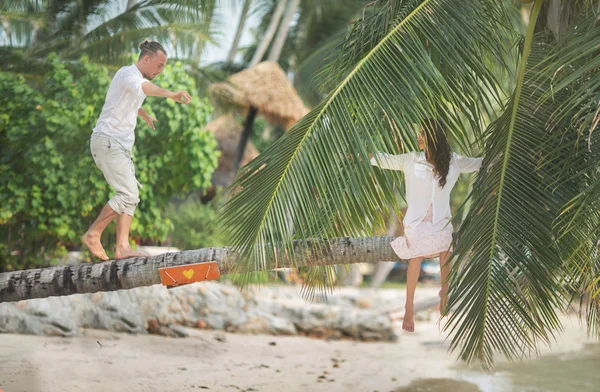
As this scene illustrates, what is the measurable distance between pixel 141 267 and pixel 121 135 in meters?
0.89

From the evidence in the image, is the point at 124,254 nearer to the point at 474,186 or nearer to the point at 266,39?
the point at 474,186

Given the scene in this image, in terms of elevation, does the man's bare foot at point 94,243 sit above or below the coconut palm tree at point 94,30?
below

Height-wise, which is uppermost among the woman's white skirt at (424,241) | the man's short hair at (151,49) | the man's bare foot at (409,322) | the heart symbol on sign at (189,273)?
the man's short hair at (151,49)

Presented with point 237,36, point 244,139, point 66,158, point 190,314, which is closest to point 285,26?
point 237,36

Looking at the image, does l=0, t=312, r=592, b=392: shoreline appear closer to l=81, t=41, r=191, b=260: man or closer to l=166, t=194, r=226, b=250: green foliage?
l=81, t=41, r=191, b=260: man

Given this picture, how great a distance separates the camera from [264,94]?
13398 mm

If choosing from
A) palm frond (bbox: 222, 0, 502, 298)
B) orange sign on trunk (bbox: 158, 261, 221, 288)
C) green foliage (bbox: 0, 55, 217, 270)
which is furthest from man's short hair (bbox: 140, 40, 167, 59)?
green foliage (bbox: 0, 55, 217, 270)

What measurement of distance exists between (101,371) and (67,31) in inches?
263

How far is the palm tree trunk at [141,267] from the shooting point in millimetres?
4246

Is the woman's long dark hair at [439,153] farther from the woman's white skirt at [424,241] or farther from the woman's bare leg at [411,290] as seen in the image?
the woman's bare leg at [411,290]

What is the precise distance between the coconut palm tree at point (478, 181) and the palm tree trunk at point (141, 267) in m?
0.09

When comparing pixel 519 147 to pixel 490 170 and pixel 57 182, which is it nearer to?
pixel 490 170

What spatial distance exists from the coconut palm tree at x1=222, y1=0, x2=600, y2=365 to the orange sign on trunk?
0.57 m

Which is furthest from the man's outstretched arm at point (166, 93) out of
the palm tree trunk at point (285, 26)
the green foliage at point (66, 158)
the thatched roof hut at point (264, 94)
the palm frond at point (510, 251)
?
the palm tree trunk at point (285, 26)
